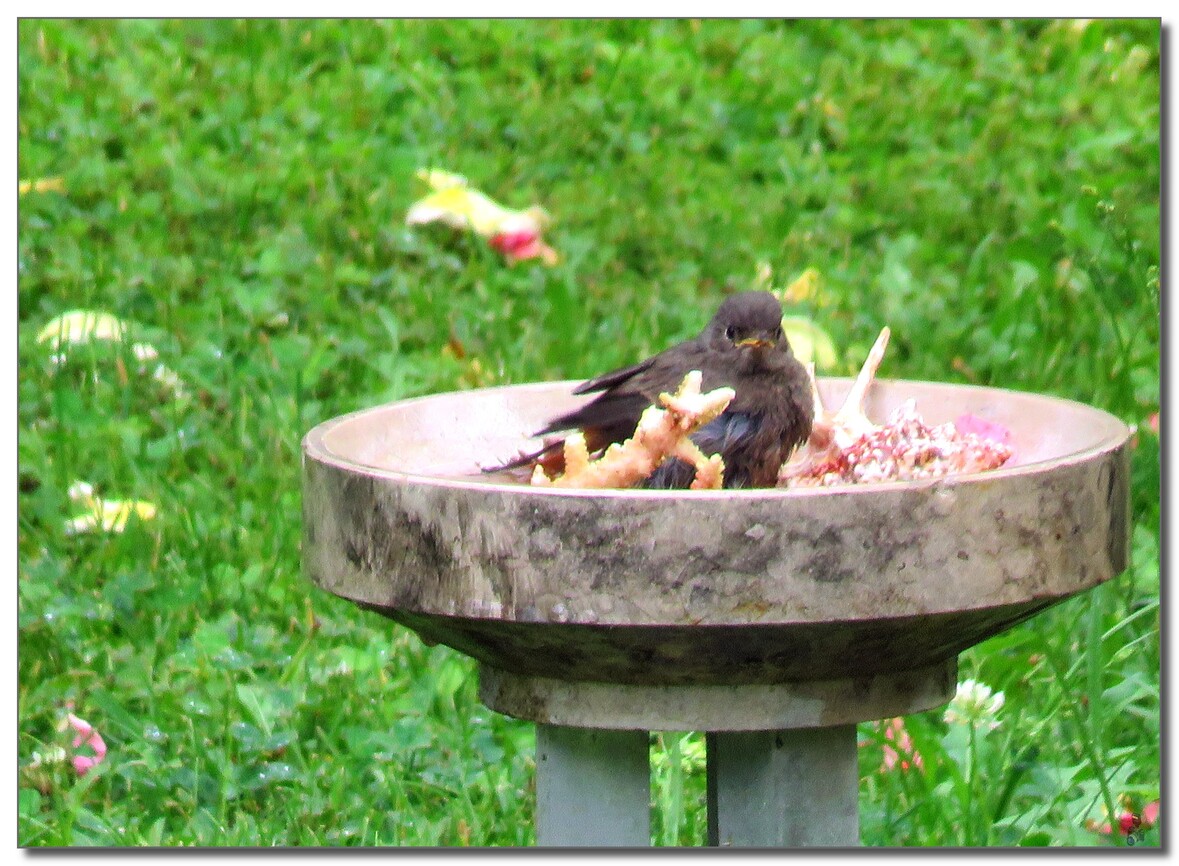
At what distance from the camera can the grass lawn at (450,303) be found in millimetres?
4387

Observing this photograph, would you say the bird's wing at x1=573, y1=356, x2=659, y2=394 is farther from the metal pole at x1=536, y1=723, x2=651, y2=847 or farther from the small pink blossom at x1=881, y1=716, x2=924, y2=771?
the small pink blossom at x1=881, y1=716, x2=924, y2=771

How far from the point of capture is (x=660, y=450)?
3172 mm

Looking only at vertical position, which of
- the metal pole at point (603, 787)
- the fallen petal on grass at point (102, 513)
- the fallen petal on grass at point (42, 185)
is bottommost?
the fallen petal on grass at point (102, 513)

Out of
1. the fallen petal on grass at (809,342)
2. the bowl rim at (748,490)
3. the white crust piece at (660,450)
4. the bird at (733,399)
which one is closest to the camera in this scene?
the bowl rim at (748,490)

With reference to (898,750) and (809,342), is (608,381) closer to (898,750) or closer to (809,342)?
(898,750)

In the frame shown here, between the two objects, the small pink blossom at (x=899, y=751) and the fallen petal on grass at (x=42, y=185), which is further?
the fallen petal on grass at (x=42, y=185)

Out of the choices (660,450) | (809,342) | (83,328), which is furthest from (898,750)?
(83,328)

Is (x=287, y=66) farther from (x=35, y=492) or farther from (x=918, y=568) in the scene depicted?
(x=918, y=568)

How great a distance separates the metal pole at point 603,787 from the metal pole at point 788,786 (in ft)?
0.48

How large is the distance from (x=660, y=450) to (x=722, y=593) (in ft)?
1.41

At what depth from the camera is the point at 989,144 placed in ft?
27.6

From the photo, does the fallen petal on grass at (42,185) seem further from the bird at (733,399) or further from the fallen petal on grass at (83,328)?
the bird at (733,399)

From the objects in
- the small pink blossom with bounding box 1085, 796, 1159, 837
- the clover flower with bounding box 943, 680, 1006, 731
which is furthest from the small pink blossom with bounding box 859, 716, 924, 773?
the small pink blossom with bounding box 1085, 796, 1159, 837

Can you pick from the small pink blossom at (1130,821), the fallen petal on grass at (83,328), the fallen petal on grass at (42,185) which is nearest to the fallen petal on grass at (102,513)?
the fallen petal on grass at (83,328)
